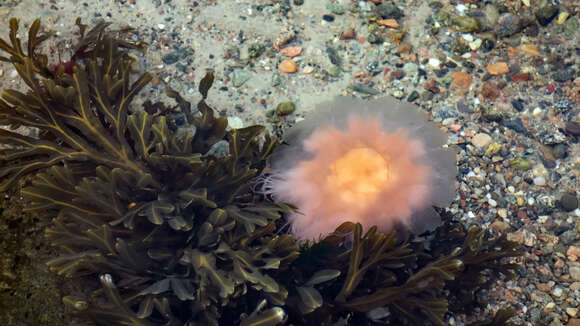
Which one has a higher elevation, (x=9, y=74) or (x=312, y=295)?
(x=9, y=74)

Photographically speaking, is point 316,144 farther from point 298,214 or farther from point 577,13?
point 577,13

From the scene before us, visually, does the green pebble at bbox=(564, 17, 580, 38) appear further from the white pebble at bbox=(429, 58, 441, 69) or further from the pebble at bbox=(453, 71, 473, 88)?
the white pebble at bbox=(429, 58, 441, 69)

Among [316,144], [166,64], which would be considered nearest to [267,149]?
[316,144]

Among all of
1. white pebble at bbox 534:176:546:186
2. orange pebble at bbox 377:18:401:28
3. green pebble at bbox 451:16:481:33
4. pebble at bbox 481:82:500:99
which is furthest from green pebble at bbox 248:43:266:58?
white pebble at bbox 534:176:546:186

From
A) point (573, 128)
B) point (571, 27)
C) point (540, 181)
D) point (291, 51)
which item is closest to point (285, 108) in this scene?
point (291, 51)

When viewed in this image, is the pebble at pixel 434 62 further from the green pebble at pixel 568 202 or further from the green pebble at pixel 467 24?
the green pebble at pixel 568 202

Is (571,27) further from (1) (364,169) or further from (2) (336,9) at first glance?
(1) (364,169)

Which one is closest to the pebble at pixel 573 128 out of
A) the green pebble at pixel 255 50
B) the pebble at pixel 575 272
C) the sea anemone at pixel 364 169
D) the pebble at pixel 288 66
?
the pebble at pixel 575 272
